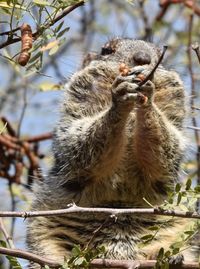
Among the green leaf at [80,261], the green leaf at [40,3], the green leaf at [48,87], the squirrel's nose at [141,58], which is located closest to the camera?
the green leaf at [80,261]

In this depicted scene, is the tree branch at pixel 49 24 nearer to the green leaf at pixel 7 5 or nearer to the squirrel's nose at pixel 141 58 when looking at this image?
the green leaf at pixel 7 5

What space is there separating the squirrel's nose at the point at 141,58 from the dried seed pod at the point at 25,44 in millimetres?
1774

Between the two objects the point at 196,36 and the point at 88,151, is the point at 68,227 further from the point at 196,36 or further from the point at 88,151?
the point at 196,36

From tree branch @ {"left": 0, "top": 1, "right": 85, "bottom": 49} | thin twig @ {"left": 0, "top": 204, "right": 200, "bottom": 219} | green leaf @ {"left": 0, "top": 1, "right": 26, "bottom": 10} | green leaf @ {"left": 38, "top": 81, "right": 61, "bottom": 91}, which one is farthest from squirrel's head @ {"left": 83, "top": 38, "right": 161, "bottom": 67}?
thin twig @ {"left": 0, "top": 204, "right": 200, "bottom": 219}

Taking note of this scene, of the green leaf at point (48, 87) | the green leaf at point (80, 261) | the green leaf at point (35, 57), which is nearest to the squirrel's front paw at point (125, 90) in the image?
the green leaf at point (35, 57)

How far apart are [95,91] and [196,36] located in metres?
2.46

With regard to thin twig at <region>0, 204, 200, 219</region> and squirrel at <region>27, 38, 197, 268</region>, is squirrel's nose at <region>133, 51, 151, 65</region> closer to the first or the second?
squirrel at <region>27, 38, 197, 268</region>

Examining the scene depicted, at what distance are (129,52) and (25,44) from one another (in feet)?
7.37

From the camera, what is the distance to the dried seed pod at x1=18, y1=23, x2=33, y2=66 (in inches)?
142

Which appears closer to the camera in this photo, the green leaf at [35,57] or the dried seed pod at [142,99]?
the green leaf at [35,57]

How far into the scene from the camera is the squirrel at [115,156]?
508 cm

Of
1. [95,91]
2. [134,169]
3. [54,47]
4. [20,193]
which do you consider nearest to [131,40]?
[95,91]

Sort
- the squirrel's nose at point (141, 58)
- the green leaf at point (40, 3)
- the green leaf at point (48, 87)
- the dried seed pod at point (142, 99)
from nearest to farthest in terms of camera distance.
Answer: the green leaf at point (40, 3)
the dried seed pod at point (142, 99)
the squirrel's nose at point (141, 58)
the green leaf at point (48, 87)

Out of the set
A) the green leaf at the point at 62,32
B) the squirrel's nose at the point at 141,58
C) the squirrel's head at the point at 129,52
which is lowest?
the green leaf at the point at 62,32
